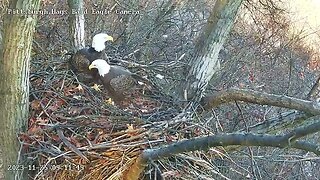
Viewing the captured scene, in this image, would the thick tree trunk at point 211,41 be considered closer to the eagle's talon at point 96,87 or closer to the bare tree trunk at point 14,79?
the eagle's talon at point 96,87

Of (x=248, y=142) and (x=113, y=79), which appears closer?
(x=248, y=142)

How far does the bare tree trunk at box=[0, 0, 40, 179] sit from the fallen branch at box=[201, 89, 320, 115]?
127 centimetres

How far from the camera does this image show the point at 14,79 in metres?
2.84

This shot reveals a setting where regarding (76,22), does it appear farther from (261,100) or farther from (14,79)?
(261,100)

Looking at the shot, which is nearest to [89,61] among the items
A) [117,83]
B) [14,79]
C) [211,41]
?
[117,83]

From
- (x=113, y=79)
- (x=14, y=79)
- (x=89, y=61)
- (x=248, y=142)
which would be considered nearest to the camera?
(x=248, y=142)

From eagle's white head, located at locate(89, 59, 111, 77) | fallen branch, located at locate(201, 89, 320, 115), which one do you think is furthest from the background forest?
eagle's white head, located at locate(89, 59, 111, 77)

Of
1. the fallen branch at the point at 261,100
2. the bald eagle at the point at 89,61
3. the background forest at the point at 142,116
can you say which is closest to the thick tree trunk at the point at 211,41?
the background forest at the point at 142,116

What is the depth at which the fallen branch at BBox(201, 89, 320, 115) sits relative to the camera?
3.20 metres

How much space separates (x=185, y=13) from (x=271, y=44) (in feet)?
4.94

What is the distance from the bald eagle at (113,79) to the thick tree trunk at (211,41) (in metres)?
0.62

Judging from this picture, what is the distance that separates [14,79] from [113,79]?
0.67 meters

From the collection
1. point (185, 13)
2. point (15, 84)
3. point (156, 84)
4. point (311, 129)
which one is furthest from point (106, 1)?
point (311, 129)

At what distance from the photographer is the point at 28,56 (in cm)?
281
